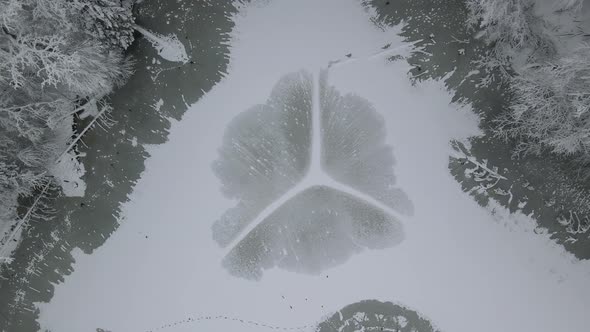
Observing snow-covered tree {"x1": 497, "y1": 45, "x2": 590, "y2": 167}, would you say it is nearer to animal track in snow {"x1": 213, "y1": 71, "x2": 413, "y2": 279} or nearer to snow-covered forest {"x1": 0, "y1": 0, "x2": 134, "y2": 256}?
animal track in snow {"x1": 213, "y1": 71, "x2": 413, "y2": 279}

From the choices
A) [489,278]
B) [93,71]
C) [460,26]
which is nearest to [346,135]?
[460,26]

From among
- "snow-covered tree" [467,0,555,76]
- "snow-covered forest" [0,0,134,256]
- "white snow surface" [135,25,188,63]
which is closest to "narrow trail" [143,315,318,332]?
"snow-covered forest" [0,0,134,256]

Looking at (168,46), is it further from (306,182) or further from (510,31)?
(510,31)

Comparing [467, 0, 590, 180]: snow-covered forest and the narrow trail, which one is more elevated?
[467, 0, 590, 180]: snow-covered forest

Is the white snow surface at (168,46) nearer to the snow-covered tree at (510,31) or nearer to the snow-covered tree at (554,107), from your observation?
the snow-covered tree at (510,31)

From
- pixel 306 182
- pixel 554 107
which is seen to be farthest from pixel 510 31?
pixel 306 182

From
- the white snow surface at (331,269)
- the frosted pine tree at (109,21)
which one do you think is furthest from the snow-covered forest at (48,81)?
the white snow surface at (331,269)
